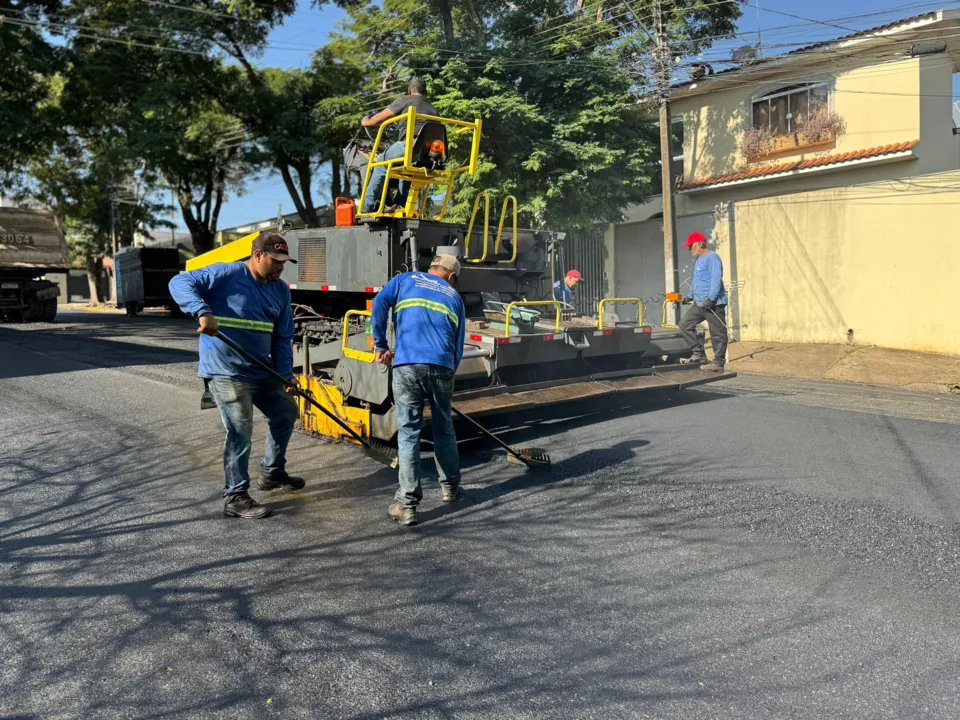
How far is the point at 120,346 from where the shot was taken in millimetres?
14180

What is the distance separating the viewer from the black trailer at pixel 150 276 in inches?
1022

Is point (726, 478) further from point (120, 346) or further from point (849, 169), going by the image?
point (849, 169)

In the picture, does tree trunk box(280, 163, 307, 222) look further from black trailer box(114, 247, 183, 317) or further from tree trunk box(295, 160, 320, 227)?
black trailer box(114, 247, 183, 317)

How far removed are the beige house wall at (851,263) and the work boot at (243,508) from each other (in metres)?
11.4

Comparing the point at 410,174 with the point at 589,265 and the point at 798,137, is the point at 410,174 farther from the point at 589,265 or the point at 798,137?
the point at 798,137

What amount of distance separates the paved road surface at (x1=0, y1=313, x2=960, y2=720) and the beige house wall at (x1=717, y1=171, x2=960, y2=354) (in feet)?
22.0

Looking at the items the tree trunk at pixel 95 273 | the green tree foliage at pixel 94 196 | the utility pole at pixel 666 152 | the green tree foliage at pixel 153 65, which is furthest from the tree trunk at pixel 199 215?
the utility pole at pixel 666 152

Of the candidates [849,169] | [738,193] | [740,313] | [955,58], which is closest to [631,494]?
[740,313]

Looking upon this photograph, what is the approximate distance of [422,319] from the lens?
4793 mm

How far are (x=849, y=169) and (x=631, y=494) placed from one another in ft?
46.4

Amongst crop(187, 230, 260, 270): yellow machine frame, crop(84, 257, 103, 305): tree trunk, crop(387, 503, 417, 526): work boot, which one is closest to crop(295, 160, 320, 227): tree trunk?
crop(187, 230, 260, 270): yellow machine frame

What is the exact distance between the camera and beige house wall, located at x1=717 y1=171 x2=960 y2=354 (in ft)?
40.0

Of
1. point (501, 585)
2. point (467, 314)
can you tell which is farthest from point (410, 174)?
point (501, 585)

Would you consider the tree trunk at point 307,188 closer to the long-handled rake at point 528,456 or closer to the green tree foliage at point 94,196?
the green tree foliage at point 94,196
